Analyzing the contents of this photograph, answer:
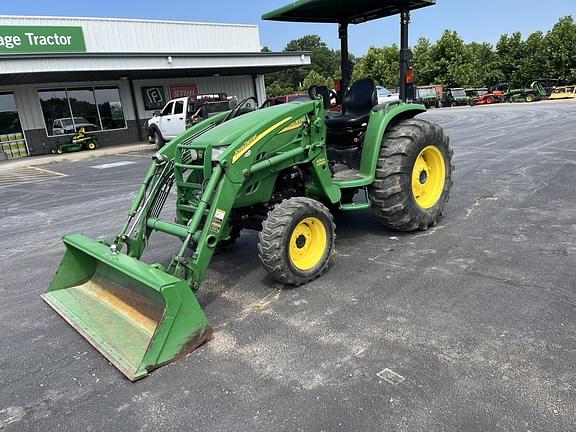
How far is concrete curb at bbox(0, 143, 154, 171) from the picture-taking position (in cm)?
1682

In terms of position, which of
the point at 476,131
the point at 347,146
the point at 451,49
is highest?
the point at 451,49

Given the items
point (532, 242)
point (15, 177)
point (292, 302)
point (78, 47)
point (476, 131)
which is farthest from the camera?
point (78, 47)

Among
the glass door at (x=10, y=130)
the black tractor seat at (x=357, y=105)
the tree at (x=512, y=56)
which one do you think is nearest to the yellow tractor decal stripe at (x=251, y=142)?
the black tractor seat at (x=357, y=105)

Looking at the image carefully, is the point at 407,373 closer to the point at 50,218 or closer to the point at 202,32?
the point at 50,218

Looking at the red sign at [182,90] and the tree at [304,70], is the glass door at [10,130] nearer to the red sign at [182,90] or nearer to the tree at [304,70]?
the red sign at [182,90]

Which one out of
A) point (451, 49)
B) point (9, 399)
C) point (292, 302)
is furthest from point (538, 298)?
point (451, 49)

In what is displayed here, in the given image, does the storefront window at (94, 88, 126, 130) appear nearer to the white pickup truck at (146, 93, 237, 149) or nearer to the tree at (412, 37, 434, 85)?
the white pickup truck at (146, 93, 237, 149)

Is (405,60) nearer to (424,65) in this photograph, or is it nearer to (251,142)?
(251,142)

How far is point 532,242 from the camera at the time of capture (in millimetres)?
4848

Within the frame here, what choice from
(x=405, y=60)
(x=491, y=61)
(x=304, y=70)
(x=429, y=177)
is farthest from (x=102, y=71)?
(x=304, y=70)

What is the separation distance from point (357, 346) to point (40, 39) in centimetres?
2031

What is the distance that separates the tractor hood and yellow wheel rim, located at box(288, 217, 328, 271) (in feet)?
2.89

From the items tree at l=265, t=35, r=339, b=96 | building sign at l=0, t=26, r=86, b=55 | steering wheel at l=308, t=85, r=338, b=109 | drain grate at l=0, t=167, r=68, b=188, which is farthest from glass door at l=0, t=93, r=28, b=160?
tree at l=265, t=35, r=339, b=96

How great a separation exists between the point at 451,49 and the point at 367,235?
41397 mm
